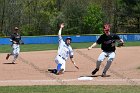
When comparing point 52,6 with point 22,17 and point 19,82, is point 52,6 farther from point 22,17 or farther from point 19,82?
point 19,82

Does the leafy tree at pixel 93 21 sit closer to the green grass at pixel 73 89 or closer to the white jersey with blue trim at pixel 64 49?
the white jersey with blue trim at pixel 64 49

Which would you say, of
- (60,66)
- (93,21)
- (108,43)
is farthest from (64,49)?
(93,21)

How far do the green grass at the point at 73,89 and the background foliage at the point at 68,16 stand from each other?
5728cm

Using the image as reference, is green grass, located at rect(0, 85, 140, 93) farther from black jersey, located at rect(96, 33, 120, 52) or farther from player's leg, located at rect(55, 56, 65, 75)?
player's leg, located at rect(55, 56, 65, 75)

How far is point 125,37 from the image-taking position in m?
52.0

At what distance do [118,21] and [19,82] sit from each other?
66.1 meters

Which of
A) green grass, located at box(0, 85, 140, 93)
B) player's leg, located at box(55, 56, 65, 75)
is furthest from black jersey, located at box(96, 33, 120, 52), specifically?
green grass, located at box(0, 85, 140, 93)

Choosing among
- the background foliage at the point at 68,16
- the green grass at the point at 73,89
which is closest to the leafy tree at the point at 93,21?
the background foliage at the point at 68,16

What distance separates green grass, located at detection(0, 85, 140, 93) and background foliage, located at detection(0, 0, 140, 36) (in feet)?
188

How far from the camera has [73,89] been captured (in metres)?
10.7

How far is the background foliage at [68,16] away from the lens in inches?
2756

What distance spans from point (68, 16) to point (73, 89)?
60703mm

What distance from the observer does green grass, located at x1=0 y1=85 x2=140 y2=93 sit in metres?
10.3

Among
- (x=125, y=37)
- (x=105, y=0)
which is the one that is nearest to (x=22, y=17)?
(x=105, y=0)
